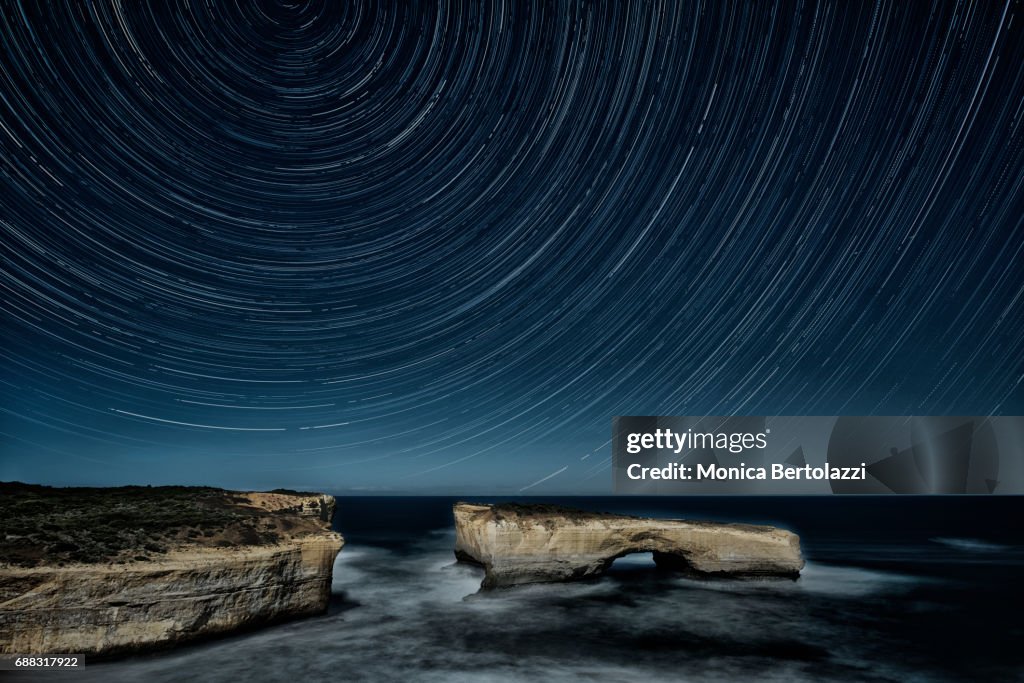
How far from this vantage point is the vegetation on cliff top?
19.1 m

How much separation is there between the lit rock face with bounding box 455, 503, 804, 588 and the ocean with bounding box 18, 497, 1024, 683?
99 centimetres

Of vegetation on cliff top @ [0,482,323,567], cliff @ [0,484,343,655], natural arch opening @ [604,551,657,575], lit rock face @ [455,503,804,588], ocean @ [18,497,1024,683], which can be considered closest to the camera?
cliff @ [0,484,343,655]

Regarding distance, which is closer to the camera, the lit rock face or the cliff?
the cliff

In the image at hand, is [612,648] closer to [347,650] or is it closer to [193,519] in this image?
[347,650]

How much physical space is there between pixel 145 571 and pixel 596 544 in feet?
72.6

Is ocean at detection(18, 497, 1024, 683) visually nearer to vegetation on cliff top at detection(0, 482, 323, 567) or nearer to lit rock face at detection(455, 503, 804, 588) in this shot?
lit rock face at detection(455, 503, 804, 588)

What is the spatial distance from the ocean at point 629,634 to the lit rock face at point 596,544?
0.99 meters

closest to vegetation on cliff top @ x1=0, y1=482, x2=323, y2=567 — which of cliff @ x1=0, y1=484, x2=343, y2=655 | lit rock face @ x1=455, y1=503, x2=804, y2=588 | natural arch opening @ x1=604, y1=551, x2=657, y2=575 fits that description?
cliff @ x1=0, y1=484, x2=343, y2=655

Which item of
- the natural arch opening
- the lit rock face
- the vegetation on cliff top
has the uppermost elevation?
the vegetation on cliff top

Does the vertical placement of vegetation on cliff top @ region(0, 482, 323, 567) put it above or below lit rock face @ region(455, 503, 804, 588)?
above

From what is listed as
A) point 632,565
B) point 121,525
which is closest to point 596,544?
point 632,565

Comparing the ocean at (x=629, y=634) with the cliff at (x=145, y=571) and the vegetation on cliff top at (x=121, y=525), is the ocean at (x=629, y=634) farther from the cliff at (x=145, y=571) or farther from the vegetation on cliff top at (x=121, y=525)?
the vegetation on cliff top at (x=121, y=525)

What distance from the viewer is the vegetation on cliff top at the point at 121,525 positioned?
19.1 meters

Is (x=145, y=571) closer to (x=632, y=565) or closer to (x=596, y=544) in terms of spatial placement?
(x=596, y=544)
